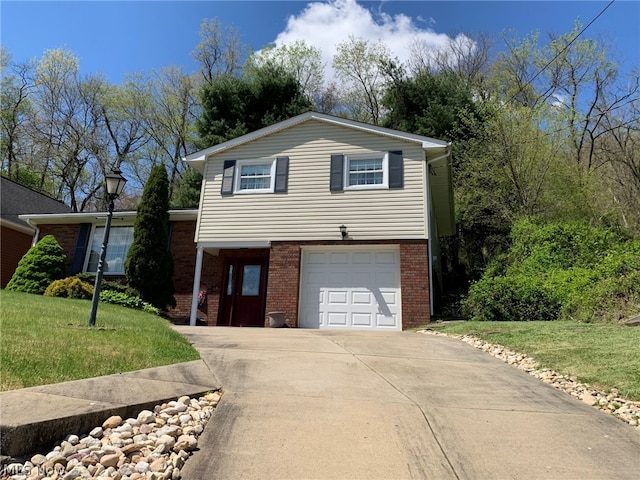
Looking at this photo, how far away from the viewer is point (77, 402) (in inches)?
110

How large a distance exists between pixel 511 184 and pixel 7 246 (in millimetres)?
19371

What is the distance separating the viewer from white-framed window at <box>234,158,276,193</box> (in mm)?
Result: 11734

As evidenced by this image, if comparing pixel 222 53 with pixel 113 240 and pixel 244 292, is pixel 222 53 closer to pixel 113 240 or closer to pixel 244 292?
pixel 113 240

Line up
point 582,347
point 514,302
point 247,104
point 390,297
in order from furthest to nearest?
point 247,104 < point 390,297 < point 514,302 < point 582,347

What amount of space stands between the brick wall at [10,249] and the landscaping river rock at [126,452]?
1568 cm

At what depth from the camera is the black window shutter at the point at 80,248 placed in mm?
13555

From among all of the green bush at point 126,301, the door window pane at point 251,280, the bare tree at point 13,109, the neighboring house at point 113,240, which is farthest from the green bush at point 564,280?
the bare tree at point 13,109

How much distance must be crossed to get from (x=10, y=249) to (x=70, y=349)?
14818 mm

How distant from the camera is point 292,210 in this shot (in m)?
11.2

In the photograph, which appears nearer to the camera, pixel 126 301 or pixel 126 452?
pixel 126 452

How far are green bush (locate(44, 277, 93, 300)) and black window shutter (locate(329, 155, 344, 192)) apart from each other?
7.51 meters

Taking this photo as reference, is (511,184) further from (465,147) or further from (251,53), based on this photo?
(251,53)

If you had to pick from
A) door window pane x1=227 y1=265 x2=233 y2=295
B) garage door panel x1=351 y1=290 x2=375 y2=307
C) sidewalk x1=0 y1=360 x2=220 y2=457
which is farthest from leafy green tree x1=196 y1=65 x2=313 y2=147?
sidewalk x1=0 y1=360 x2=220 y2=457

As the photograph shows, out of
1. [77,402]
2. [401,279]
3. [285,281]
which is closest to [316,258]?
[285,281]
